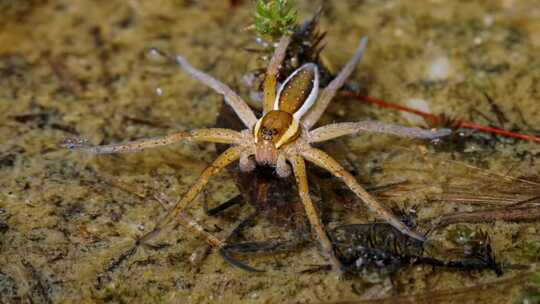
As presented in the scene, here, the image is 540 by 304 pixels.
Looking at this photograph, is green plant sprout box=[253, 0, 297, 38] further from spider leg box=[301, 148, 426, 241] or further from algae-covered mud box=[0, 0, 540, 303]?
spider leg box=[301, 148, 426, 241]

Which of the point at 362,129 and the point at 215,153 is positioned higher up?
the point at 362,129

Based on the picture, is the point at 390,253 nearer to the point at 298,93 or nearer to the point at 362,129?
the point at 362,129

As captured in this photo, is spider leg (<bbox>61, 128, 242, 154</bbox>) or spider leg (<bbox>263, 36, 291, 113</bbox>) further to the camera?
spider leg (<bbox>263, 36, 291, 113</bbox>)

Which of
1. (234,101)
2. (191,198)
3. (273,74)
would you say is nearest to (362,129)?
(273,74)

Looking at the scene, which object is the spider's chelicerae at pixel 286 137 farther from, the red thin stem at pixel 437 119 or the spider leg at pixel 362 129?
the red thin stem at pixel 437 119

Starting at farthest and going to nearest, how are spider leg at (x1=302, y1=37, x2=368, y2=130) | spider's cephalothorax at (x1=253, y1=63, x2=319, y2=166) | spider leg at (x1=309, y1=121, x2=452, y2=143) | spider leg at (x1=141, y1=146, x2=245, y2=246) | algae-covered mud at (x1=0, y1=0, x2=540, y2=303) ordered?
spider leg at (x1=302, y1=37, x2=368, y2=130) < spider leg at (x1=309, y1=121, x2=452, y2=143) < spider's cephalothorax at (x1=253, y1=63, x2=319, y2=166) < spider leg at (x1=141, y1=146, x2=245, y2=246) < algae-covered mud at (x1=0, y1=0, x2=540, y2=303)

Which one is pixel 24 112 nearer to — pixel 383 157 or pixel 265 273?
pixel 265 273

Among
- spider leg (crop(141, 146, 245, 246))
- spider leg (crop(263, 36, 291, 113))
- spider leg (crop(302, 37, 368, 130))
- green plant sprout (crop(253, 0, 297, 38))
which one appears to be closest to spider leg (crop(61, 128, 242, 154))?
spider leg (crop(141, 146, 245, 246))

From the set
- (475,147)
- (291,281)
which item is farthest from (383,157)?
(291,281)
